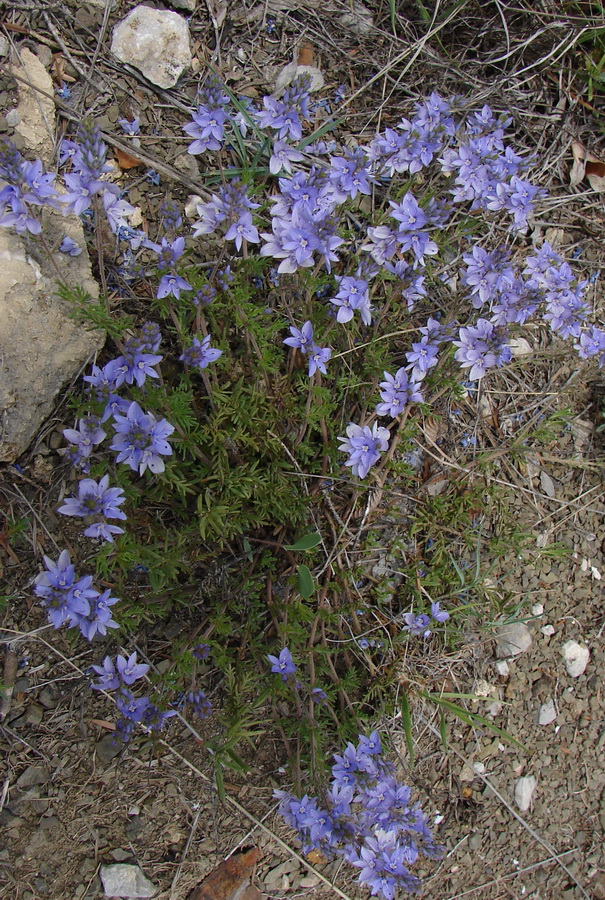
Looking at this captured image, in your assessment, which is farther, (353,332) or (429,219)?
(353,332)

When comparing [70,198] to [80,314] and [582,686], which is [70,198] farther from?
[582,686]

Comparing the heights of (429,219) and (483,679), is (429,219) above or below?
above

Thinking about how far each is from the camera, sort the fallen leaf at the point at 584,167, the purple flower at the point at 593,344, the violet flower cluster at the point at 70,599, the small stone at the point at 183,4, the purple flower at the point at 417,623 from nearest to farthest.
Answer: the violet flower cluster at the point at 70,599 → the purple flower at the point at 417,623 → the purple flower at the point at 593,344 → the small stone at the point at 183,4 → the fallen leaf at the point at 584,167

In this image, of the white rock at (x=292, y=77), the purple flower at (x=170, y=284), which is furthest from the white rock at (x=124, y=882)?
the white rock at (x=292, y=77)

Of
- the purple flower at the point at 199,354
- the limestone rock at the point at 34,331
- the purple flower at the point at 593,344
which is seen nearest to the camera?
the purple flower at the point at 199,354

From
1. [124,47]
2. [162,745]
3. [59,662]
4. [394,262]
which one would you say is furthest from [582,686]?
[124,47]

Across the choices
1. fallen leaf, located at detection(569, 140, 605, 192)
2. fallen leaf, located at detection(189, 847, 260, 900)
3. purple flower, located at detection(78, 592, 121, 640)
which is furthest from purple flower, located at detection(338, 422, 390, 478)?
fallen leaf, located at detection(569, 140, 605, 192)

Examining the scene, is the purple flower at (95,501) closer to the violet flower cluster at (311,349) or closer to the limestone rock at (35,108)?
the violet flower cluster at (311,349)

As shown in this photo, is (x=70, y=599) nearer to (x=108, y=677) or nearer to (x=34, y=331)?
(x=108, y=677)
